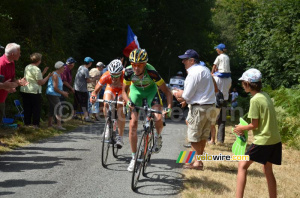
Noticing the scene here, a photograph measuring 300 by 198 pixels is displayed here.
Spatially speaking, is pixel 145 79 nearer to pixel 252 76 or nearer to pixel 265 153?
pixel 252 76

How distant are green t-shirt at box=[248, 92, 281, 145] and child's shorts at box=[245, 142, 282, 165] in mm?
64

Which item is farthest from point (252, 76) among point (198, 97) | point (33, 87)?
point (33, 87)

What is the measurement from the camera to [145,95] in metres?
6.98

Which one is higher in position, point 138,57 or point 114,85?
point 138,57

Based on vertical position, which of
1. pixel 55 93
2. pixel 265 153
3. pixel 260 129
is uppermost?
pixel 55 93

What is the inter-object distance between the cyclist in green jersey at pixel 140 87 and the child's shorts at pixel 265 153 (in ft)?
6.24

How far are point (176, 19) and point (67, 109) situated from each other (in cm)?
2285

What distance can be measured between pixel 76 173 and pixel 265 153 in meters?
3.40

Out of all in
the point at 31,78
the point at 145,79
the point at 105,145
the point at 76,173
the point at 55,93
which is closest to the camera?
the point at 76,173

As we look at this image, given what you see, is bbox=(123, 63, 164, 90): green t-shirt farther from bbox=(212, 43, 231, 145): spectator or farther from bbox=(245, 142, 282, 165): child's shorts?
bbox=(212, 43, 231, 145): spectator

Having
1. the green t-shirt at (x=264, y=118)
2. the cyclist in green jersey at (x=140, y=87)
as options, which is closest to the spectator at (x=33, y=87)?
the cyclist in green jersey at (x=140, y=87)

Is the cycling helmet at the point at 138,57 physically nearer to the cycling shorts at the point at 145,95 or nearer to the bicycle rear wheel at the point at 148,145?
the cycling shorts at the point at 145,95

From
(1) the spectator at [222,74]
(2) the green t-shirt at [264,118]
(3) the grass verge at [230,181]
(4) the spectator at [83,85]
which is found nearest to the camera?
(2) the green t-shirt at [264,118]

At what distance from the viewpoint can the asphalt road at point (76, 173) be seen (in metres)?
Result: 5.65
